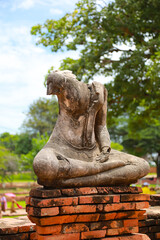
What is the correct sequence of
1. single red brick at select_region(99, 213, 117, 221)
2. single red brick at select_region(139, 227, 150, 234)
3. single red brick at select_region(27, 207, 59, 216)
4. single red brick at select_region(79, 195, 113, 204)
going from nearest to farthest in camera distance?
single red brick at select_region(27, 207, 59, 216) < single red brick at select_region(79, 195, 113, 204) < single red brick at select_region(99, 213, 117, 221) < single red brick at select_region(139, 227, 150, 234)

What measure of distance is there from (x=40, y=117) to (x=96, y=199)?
33.8 metres

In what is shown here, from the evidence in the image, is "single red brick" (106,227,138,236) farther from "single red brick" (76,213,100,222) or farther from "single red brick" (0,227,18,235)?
"single red brick" (0,227,18,235)

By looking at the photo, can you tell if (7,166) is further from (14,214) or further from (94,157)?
(94,157)

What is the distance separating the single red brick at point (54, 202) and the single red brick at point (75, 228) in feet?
0.70

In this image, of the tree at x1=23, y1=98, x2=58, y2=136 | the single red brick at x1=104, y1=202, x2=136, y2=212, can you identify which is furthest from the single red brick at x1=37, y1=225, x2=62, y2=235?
the tree at x1=23, y1=98, x2=58, y2=136

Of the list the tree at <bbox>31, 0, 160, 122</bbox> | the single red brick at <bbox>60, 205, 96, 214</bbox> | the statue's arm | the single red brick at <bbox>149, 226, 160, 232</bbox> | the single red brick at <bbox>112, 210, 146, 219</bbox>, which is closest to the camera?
the single red brick at <bbox>60, 205, 96, 214</bbox>

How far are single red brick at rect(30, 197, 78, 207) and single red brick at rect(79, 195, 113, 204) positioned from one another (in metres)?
0.08

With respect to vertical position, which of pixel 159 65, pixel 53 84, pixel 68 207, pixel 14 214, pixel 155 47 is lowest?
pixel 14 214

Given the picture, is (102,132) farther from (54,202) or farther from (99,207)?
(54,202)

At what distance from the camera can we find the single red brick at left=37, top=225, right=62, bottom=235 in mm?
3033

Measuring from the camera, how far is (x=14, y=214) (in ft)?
40.6

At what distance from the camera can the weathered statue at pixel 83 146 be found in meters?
3.27

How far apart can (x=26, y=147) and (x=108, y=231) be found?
33.8m

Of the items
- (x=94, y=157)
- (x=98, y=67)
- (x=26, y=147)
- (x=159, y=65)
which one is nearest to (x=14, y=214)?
(x=98, y=67)
